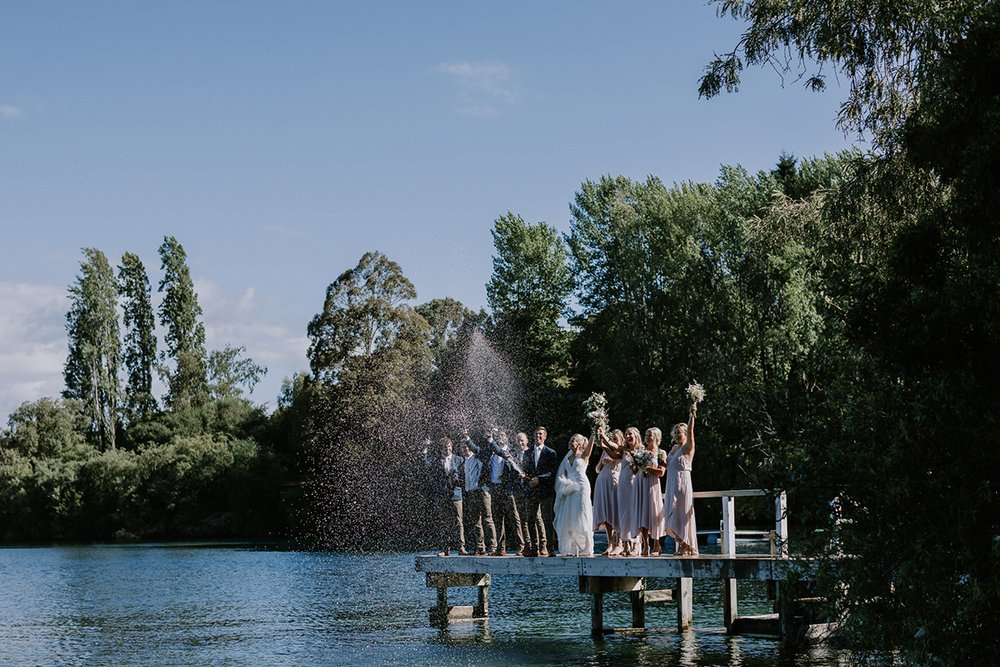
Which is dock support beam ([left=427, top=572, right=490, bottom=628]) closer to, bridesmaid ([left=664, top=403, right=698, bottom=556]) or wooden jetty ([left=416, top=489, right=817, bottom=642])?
wooden jetty ([left=416, top=489, right=817, bottom=642])

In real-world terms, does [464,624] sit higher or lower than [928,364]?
lower

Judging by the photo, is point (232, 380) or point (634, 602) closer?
point (634, 602)

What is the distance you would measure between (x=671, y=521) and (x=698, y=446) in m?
24.7

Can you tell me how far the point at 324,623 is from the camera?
23719 mm

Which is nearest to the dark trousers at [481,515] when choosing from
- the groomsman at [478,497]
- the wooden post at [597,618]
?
the groomsman at [478,497]

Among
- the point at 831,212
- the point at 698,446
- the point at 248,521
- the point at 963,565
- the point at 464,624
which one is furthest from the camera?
the point at 248,521

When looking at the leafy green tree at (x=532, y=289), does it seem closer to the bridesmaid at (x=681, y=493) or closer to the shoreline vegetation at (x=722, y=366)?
the shoreline vegetation at (x=722, y=366)

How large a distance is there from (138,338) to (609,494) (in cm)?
7527

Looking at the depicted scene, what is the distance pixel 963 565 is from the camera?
10180 millimetres

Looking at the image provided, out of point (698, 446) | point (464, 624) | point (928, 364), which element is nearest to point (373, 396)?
point (698, 446)

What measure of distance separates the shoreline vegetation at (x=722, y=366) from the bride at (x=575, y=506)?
2.66 meters

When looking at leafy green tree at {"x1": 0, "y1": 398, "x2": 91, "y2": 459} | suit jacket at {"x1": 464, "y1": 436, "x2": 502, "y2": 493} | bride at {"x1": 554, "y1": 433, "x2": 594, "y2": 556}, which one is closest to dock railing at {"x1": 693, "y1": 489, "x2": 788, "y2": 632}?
bride at {"x1": 554, "y1": 433, "x2": 594, "y2": 556}

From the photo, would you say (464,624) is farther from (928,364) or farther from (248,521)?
(248,521)

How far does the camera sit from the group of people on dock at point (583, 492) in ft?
58.4
